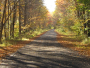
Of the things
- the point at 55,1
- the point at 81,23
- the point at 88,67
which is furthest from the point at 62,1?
the point at 88,67

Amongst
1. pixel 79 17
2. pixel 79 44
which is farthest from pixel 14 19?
pixel 79 44

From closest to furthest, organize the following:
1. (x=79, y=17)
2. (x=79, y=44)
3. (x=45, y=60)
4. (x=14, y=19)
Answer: (x=45, y=60) → (x=79, y=44) → (x=79, y=17) → (x=14, y=19)

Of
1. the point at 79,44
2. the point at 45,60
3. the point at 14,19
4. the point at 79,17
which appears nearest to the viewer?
the point at 45,60

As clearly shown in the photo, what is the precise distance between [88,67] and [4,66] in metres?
3.81

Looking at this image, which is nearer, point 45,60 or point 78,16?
point 45,60

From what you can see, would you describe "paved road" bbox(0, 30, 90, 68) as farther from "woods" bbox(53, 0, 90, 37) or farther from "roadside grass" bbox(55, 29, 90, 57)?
"woods" bbox(53, 0, 90, 37)

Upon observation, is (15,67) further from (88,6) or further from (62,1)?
(62,1)

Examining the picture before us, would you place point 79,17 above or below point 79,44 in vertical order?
above

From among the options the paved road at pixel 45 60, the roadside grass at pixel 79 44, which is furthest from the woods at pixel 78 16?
the paved road at pixel 45 60

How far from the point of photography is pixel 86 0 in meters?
9.79

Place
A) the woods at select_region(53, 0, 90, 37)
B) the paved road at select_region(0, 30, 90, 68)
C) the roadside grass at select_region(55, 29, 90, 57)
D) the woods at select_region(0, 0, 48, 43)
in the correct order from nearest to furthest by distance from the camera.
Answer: the paved road at select_region(0, 30, 90, 68)
the roadside grass at select_region(55, 29, 90, 57)
the woods at select_region(53, 0, 90, 37)
the woods at select_region(0, 0, 48, 43)

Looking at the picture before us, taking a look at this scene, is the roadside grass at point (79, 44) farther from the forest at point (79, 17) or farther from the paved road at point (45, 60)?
the paved road at point (45, 60)

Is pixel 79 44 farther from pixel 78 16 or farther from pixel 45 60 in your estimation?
pixel 45 60

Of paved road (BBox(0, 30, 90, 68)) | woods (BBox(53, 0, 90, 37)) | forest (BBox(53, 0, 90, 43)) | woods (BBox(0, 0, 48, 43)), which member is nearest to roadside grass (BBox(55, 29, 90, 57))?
forest (BBox(53, 0, 90, 43))
